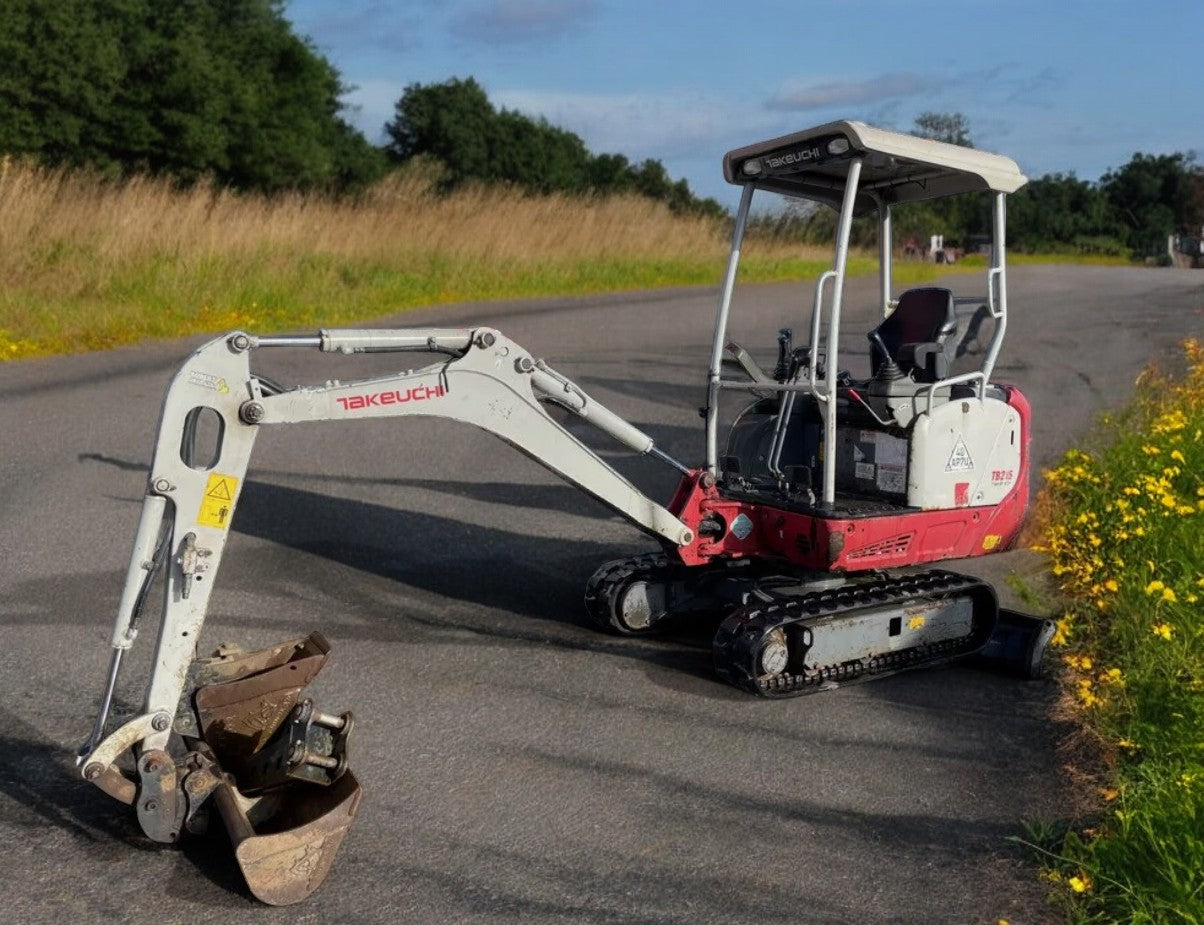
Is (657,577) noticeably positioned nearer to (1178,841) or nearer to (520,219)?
(1178,841)

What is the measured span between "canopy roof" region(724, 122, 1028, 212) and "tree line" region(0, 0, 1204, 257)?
1263 centimetres

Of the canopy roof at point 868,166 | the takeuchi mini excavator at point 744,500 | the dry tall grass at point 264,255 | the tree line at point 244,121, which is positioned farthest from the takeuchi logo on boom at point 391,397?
the tree line at point 244,121

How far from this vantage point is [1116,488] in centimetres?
930

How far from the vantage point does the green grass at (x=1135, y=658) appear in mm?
4609

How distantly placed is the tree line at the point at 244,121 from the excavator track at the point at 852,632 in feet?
44.8

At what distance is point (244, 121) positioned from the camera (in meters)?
34.9

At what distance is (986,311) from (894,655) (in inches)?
72.0

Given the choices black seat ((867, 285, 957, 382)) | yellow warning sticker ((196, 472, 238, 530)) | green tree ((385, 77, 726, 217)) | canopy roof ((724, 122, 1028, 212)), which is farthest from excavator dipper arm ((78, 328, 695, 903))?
green tree ((385, 77, 726, 217))

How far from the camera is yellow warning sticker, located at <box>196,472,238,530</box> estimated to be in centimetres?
497

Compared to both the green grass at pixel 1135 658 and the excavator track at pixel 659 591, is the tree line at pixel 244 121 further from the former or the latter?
the excavator track at pixel 659 591

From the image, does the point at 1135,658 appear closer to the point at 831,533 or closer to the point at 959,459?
the point at 959,459

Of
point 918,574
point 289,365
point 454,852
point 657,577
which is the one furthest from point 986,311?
point 289,365

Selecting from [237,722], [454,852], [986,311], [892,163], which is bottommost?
[454,852]

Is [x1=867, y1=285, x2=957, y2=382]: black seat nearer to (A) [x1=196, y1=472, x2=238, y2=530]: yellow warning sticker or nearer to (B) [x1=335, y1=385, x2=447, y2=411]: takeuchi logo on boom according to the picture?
(B) [x1=335, y1=385, x2=447, y2=411]: takeuchi logo on boom
